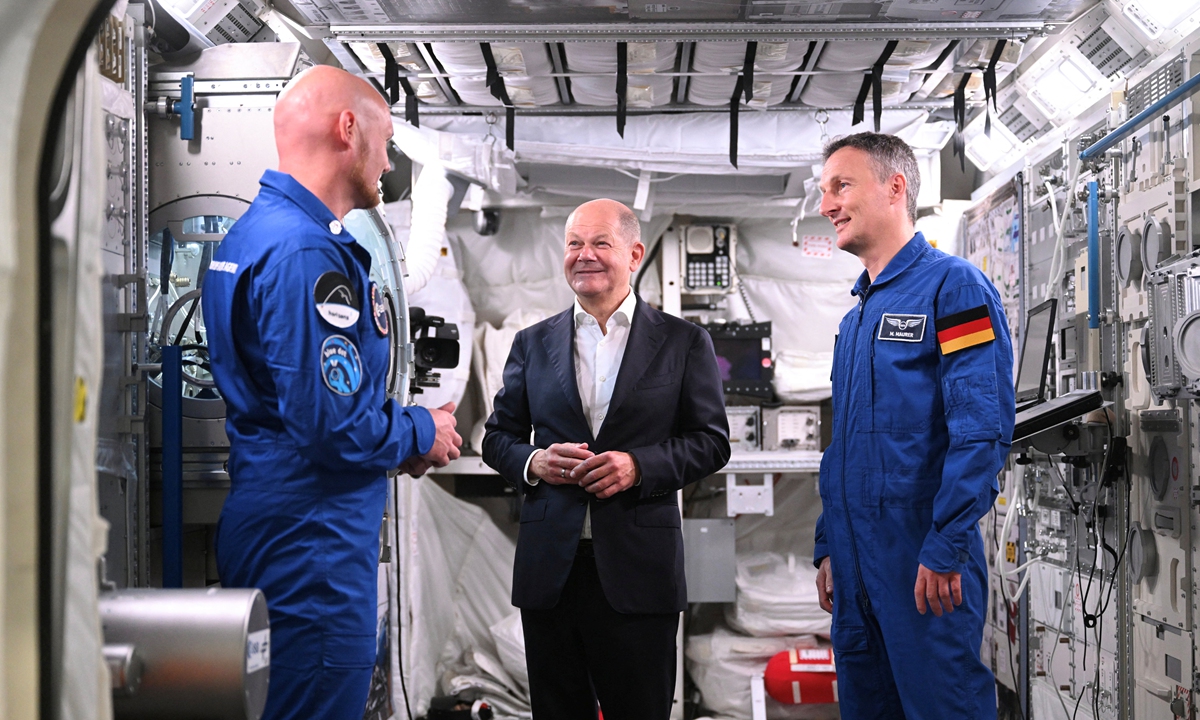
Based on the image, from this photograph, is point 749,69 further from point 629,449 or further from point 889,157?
point 629,449

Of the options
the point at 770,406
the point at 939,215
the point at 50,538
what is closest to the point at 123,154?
the point at 50,538

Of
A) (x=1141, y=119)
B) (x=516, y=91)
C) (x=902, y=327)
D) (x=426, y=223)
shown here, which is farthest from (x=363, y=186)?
(x=1141, y=119)

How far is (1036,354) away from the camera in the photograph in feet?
12.0

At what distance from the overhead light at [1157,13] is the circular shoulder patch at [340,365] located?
3209mm

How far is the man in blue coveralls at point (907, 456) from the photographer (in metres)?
2.08

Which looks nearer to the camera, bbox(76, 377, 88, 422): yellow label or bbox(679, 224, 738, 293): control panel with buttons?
bbox(76, 377, 88, 422): yellow label

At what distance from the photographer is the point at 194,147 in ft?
8.89

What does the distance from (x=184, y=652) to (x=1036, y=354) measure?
340cm

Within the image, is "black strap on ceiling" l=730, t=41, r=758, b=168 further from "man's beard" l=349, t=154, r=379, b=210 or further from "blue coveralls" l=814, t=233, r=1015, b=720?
"man's beard" l=349, t=154, r=379, b=210

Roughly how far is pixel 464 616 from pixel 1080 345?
11.7 feet

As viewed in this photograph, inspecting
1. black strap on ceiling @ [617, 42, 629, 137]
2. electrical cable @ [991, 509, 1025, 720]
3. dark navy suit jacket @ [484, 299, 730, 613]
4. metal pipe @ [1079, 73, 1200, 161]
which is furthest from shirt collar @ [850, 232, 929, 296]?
electrical cable @ [991, 509, 1025, 720]

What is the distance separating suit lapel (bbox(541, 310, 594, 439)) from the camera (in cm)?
251

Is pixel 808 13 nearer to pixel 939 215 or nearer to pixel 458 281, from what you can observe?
pixel 939 215

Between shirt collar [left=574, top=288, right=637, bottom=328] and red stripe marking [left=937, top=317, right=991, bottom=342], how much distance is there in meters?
0.84
